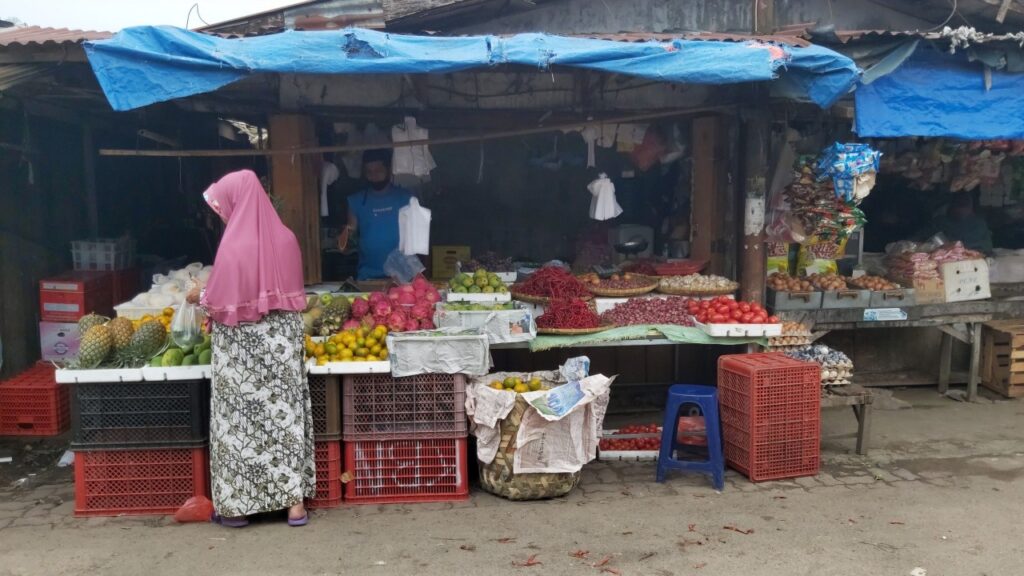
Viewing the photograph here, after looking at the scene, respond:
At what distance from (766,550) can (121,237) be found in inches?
275

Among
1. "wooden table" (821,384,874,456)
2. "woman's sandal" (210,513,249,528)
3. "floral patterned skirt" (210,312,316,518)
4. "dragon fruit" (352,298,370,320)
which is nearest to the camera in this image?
"floral patterned skirt" (210,312,316,518)

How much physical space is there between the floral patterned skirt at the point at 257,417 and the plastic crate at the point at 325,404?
11.0 inches

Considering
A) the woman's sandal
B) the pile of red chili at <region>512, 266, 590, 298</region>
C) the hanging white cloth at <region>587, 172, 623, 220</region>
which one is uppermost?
the hanging white cloth at <region>587, 172, 623, 220</region>

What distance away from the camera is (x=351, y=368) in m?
4.93

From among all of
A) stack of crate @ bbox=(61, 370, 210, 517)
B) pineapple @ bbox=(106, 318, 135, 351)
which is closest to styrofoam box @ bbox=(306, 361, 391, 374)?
stack of crate @ bbox=(61, 370, 210, 517)

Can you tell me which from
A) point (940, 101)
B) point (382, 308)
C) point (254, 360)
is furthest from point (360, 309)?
point (940, 101)

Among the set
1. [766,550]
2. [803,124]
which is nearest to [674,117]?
[803,124]

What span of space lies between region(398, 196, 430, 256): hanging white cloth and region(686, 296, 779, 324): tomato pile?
242cm

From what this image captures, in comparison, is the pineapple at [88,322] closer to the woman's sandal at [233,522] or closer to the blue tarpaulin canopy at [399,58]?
the blue tarpaulin canopy at [399,58]

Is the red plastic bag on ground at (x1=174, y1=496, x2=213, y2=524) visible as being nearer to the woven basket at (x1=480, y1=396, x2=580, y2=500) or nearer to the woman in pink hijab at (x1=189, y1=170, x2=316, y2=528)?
the woman in pink hijab at (x1=189, y1=170, x2=316, y2=528)

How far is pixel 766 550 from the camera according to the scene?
438 centimetres

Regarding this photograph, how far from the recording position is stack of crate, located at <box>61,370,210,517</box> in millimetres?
4832

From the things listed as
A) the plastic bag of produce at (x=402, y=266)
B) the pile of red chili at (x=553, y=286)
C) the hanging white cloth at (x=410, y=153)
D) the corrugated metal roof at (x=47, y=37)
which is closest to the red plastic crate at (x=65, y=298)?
the corrugated metal roof at (x=47, y=37)

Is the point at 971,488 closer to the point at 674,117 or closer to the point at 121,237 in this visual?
the point at 674,117
